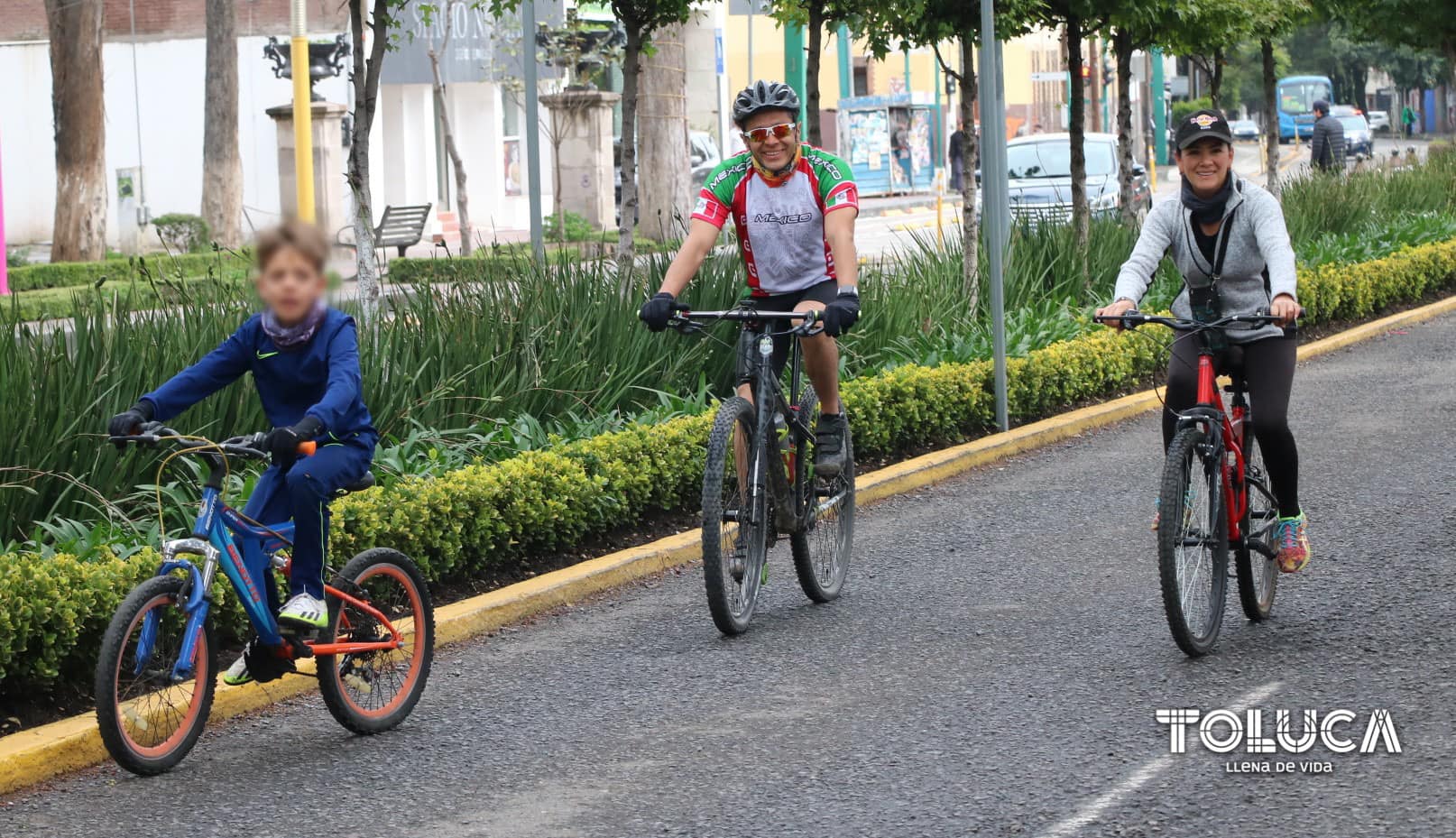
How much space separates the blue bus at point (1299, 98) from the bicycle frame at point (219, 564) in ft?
270

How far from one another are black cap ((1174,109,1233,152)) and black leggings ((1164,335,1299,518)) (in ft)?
2.20

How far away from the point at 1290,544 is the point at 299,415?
11.5 feet

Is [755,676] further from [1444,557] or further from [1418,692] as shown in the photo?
[1444,557]

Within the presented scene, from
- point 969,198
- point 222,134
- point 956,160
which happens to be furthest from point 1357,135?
point 969,198

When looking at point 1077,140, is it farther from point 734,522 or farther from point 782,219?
point 734,522

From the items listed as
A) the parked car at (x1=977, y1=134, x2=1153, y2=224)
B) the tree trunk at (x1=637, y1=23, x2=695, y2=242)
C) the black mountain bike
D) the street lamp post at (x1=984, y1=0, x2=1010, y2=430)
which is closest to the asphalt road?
the black mountain bike

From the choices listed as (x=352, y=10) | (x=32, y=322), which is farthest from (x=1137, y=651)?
(x=352, y=10)

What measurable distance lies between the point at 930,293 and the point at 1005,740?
7.81 meters

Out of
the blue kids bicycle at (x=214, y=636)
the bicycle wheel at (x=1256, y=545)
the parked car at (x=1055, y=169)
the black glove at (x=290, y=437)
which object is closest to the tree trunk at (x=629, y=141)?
the bicycle wheel at (x=1256, y=545)

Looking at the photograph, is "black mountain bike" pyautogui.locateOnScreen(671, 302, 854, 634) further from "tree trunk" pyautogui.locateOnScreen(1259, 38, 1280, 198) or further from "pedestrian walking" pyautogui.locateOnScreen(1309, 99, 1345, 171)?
"pedestrian walking" pyautogui.locateOnScreen(1309, 99, 1345, 171)

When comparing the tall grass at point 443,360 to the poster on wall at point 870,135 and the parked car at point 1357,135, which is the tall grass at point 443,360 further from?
the parked car at point 1357,135

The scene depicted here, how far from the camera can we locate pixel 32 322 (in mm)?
8445

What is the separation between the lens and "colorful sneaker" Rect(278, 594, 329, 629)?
226 inches

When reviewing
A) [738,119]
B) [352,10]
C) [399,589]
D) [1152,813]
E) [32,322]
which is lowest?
[1152,813]
